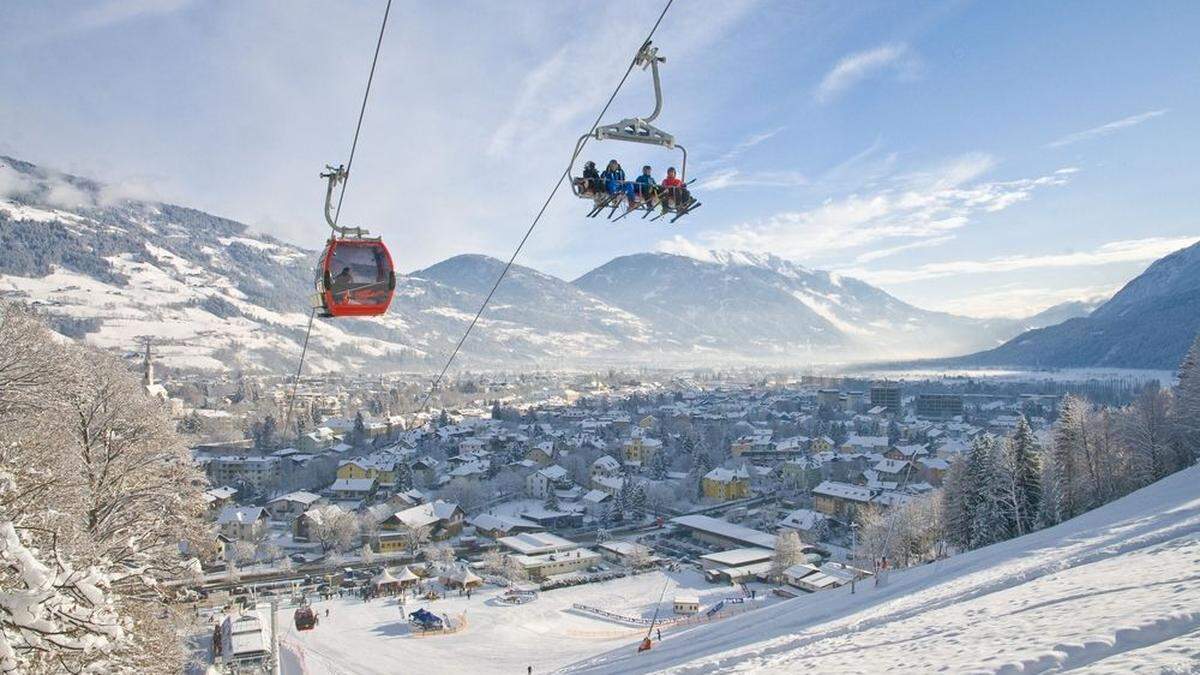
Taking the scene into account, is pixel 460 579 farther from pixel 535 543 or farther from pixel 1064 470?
pixel 1064 470

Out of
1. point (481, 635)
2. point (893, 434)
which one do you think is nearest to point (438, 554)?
point (481, 635)

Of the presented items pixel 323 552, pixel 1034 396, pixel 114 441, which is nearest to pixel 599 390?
pixel 1034 396

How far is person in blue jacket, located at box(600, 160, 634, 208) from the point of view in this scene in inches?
310

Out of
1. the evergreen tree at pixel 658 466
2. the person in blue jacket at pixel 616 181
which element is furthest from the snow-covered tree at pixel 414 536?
the person in blue jacket at pixel 616 181

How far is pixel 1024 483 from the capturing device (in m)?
24.8

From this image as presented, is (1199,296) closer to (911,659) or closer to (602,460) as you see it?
(602,460)

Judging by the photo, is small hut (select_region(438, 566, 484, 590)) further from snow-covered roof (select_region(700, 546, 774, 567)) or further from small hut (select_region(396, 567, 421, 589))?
snow-covered roof (select_region(700, 546, 774, 567))

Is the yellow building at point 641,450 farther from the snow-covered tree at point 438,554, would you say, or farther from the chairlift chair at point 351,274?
the chairlift chair at point 351,274

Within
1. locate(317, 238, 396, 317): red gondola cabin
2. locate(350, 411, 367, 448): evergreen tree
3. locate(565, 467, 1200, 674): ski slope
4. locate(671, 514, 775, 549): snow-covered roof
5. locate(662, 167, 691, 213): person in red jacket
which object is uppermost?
locate(662, 167, 691, 213): person in red jacket

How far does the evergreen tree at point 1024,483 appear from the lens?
962 inches

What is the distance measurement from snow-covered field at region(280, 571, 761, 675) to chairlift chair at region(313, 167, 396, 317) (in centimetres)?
1484

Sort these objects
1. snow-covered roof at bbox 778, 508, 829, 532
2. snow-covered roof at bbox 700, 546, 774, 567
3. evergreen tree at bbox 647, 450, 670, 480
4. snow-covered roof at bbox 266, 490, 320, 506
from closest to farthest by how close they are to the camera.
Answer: snow-covered roof at bbox 700, 546, 774, 567
snow-covered roof at bbox 778, 508, 829, 532
snow-covered roof at bbox 266, 490, 320, 506
evergreen tree at bbox 647, 450, 670, 480

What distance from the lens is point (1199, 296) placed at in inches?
6137

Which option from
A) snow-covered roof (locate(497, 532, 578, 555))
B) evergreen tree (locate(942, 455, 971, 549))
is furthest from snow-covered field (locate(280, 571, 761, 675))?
evergreen tree (locate(942, 455, 971, 549))
